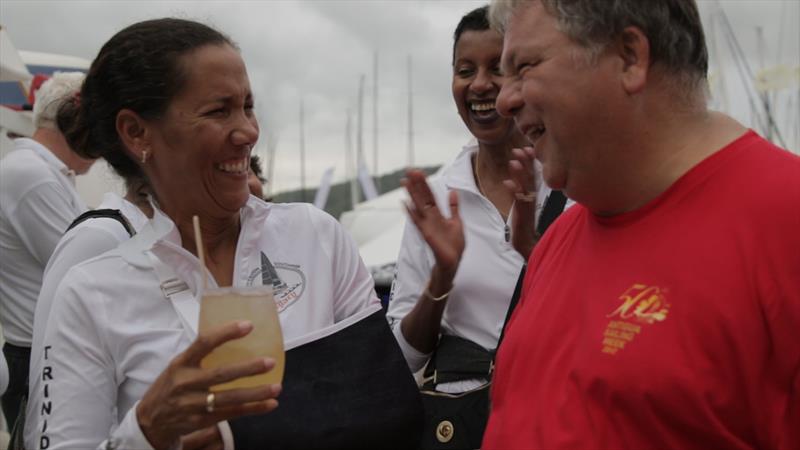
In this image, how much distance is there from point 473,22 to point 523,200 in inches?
41.2

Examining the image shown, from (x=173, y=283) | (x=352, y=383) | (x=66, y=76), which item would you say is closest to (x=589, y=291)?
(x=352, y=383)

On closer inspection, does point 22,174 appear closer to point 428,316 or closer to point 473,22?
point 473,22

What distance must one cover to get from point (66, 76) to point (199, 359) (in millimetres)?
3066

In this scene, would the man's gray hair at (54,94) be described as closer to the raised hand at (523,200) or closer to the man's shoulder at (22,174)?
the man's shoulder at (22,174)

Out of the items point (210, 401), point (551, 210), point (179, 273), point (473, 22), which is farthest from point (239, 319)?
point (473, 22)

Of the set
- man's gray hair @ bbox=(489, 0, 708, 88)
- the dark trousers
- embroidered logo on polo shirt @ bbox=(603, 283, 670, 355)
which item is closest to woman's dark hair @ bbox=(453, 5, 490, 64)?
man's gray hair @ bbox=(489, 0, 708, 88)

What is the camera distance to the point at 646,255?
6.77 feet

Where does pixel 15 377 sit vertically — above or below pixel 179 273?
below

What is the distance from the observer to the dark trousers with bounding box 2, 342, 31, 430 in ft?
15.5

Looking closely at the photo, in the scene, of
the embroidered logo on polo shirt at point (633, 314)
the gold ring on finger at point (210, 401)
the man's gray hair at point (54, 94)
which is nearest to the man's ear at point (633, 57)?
the embroidered logo on polo shirt at point (633, 314)

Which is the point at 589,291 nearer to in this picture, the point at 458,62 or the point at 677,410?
the point at 677,410

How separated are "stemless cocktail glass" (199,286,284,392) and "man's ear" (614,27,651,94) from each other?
102cm

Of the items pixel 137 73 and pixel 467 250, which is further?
pixel 467 250

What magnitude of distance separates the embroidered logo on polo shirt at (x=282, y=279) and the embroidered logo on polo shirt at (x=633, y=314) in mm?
999
